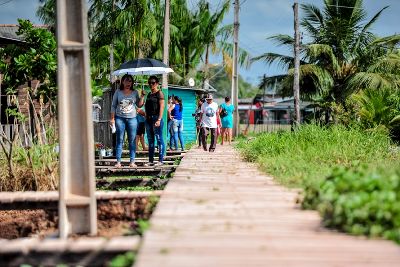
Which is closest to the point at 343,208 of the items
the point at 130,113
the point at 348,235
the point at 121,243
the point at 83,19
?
the point at 348,235

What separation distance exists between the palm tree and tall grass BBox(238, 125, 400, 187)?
13.6m

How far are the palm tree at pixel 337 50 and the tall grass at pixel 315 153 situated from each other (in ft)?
44.5

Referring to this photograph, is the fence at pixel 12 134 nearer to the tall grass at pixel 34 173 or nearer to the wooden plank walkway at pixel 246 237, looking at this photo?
the tall grass at pixel 34 173

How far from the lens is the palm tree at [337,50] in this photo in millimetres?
27750

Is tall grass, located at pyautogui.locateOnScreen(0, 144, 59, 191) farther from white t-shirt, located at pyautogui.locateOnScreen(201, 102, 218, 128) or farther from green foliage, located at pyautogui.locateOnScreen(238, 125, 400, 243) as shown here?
white t-shirt, located at pyautogui.locateOnScreen(201, 102, 218, 128)

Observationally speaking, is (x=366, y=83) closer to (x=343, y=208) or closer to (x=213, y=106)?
(x=213, y=106)

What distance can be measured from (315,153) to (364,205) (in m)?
6.08

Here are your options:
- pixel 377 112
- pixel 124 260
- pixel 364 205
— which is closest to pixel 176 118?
pixel 377 112

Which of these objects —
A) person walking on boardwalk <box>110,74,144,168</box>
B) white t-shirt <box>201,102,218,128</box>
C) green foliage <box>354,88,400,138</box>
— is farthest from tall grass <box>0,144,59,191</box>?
green foliage <box>354,88,400,138</box>

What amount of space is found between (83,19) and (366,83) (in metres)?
21.9

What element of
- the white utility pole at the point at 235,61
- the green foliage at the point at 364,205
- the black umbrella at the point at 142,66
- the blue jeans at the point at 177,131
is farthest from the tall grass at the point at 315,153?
the white utility pole at the point at 235,61

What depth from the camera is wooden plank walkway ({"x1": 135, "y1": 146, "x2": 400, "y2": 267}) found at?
13.0ft

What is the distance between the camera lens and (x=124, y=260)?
432cm

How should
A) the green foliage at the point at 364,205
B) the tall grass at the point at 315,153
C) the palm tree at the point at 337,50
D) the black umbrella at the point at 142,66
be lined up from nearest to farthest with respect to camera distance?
the green foliage at the point at 364,205, the tall grass at the point at 315,153, the black umbrella at the point at 142,66, the palm tree at the point at 337,50
